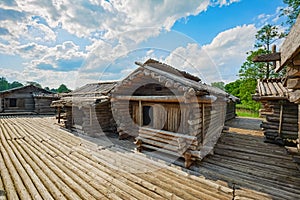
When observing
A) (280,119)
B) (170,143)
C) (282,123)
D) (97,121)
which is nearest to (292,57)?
(170,143)

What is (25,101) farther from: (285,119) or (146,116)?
(285,119)

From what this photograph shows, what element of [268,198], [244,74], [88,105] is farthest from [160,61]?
[244,74]

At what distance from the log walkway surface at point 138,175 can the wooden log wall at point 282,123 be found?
0.74m

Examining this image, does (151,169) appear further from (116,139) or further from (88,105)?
(88,105)

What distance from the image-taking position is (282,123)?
24.8ft

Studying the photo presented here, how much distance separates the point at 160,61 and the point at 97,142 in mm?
5992

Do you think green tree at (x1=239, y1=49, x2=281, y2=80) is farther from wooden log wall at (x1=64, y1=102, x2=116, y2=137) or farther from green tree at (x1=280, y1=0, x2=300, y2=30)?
wooden log wall at (x1=64, y1=102, x2=116, y2=137)

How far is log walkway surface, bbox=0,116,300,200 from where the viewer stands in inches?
154

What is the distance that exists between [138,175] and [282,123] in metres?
7.60

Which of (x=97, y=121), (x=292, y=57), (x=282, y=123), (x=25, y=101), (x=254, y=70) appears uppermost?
(x=254, y=70)

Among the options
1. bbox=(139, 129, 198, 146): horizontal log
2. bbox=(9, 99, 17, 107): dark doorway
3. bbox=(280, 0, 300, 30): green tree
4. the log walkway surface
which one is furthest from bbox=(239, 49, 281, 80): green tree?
bbox=(9, 99, 17, 107): dark doorway

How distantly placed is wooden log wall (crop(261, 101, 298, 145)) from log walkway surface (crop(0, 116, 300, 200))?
74cm

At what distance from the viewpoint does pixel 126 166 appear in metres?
5.48

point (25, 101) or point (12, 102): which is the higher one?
point (25, 101)
